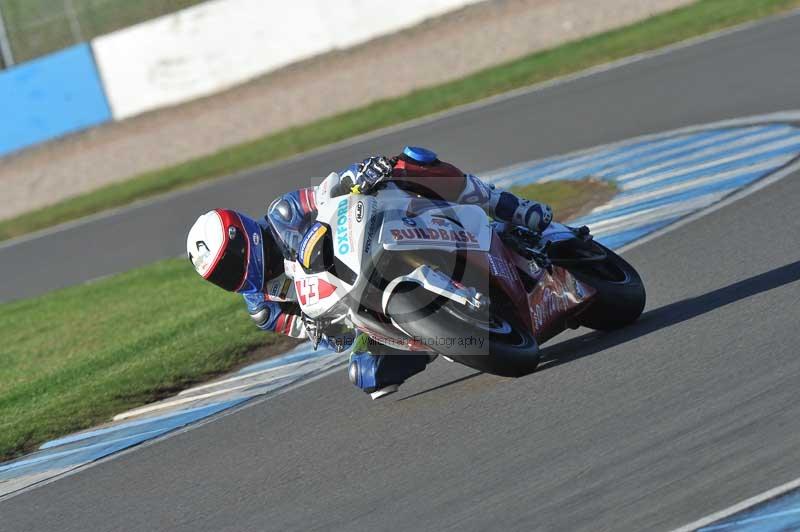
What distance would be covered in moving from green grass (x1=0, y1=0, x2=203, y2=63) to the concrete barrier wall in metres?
1.17

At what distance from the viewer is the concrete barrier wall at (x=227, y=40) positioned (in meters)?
22.6

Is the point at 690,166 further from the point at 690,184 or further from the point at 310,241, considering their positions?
the point at 310,241

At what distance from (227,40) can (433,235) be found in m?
18.2

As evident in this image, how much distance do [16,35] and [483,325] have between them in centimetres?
2129

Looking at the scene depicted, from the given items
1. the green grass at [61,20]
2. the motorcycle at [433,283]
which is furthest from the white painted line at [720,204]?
the green grass at [61,20]

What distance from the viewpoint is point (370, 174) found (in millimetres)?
5676

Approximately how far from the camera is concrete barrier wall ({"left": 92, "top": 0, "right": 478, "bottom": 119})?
2259 cm

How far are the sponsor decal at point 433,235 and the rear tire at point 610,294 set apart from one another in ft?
2.71

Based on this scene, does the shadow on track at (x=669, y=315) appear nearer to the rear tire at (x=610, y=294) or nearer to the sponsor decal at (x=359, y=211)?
the rear tire at (x=610, y=294)

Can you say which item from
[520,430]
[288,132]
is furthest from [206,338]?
[288,132]

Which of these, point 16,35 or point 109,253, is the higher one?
point 16,35

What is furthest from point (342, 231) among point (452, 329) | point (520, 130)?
point (520, 130)

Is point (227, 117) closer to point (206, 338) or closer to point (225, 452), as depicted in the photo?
point (206, 338)

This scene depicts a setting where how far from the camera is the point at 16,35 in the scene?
2441 cm
